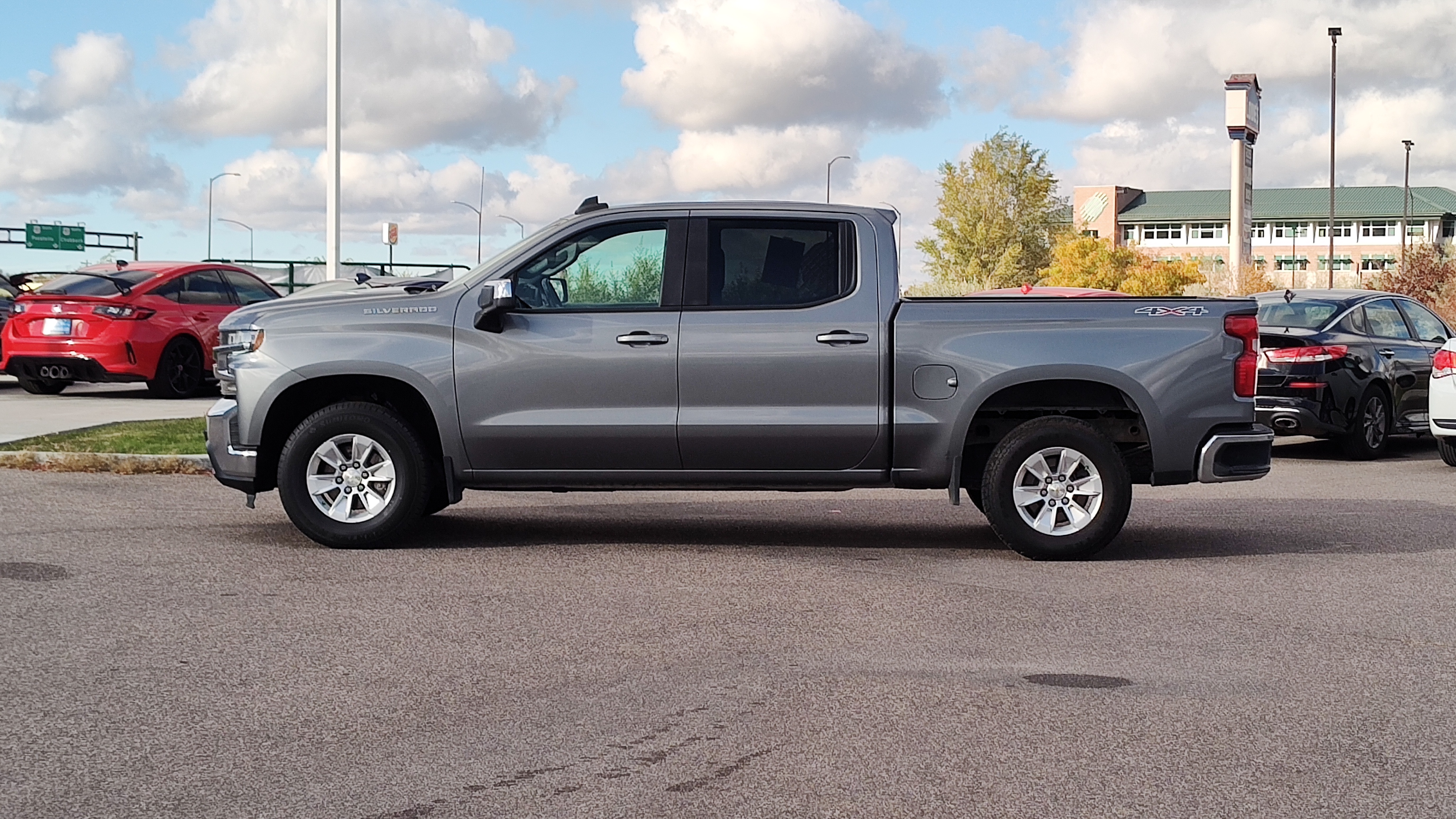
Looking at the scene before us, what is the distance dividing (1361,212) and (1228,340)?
406ft

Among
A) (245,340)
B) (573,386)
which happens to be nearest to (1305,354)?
(573,386)

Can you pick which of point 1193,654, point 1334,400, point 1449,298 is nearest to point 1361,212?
point 1449,298

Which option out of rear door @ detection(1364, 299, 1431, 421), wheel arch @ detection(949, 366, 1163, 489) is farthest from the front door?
rear door @ detection(1364, 299, 1431, 421)

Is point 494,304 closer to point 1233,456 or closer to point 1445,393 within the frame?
point 1233,456

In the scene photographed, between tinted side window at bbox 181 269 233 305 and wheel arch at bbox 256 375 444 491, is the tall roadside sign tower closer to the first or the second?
tinted side window at bbox 181 269 233 305

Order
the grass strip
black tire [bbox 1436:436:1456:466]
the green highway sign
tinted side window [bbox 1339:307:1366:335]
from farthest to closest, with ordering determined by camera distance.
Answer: the green highway sign
tinted side window [bbox 1339:307:1366:335]
black tire [bbox 1436:436:1456:466]
the grass strip

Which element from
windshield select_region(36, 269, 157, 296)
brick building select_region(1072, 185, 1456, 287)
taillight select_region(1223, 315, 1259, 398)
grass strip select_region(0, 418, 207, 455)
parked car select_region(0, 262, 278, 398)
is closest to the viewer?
taillight select_region(1223, 315, 1259, 398)

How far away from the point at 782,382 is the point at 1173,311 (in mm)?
2182

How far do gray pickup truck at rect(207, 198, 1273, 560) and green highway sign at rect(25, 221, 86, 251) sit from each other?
79.8 m

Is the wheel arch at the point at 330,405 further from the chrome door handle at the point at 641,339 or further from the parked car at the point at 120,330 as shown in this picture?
the parked car at the point at 120,330

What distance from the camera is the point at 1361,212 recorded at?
123 m

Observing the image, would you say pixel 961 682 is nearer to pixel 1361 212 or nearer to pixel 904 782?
pixel 904 782

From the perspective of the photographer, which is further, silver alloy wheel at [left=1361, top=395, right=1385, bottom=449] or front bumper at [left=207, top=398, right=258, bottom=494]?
silver alloy wheel at [left=1361, top=395, right=1385, bottom=449]

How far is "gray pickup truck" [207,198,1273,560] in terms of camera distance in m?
8.64
